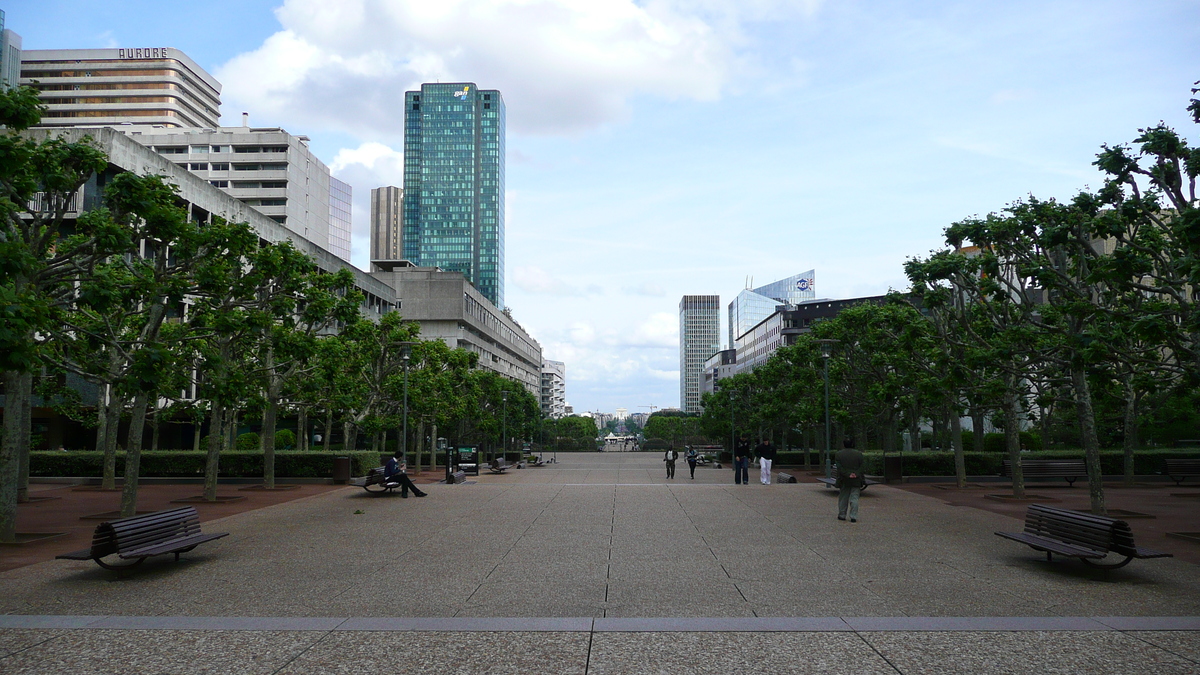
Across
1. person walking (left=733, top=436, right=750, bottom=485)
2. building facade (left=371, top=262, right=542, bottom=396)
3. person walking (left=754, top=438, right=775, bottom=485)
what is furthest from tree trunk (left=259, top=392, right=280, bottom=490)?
building facade (left=371, top=262, right=542, bottom=396)

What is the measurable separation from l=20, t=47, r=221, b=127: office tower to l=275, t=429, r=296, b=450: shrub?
93.5 m

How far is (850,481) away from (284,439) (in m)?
47.4

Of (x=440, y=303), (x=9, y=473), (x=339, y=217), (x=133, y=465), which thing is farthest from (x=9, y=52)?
(x=9, y=473)

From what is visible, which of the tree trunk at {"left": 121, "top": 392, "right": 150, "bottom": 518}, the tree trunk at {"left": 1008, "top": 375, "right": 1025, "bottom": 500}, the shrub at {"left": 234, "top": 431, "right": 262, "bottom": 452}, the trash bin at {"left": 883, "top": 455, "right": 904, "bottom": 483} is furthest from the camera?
the shrub at {"left": 234, "top": 431, "right": 262, "bottom": 452}

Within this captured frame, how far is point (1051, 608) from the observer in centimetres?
879

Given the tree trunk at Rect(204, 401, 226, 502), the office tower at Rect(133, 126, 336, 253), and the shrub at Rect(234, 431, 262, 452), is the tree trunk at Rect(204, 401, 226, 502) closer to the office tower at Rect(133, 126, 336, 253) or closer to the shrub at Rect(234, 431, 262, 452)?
the shrub at Rect(234, 431, 262, 452)

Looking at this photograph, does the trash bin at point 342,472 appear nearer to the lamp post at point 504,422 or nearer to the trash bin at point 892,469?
the trash bin at point 892,469

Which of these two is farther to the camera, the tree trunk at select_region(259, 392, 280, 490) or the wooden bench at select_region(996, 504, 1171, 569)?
the tree trunk at select_region(259, 392, 280, 490)

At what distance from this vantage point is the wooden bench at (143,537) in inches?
407

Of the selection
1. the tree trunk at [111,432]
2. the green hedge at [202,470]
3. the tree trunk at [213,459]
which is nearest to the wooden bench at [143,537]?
the tree trunk at [111,432]

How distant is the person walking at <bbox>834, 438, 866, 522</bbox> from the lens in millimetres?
16984

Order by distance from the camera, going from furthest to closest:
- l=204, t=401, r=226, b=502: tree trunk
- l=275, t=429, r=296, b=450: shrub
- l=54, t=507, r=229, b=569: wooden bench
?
l=275, t=429, r=296, b=450: shrub < l=204, t=401, r=226, b=502: tree trunk < l=54, t=507, r=229, b=569: wooden bench

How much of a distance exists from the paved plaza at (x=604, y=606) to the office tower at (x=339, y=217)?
346 ft

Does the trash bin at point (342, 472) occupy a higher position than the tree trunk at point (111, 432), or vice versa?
the tree trunk at point (111, 432)
